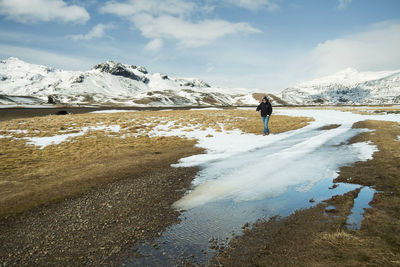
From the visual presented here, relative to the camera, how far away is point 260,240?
4.50 meters

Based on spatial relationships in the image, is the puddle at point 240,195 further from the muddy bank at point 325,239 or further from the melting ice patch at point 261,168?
the muddy bank at point 325,239

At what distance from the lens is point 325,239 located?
14.0 feet

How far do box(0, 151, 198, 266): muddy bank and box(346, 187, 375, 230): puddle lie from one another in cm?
404

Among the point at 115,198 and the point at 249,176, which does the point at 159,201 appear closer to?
the point at 115,198

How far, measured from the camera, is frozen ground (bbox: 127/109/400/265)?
15.7 ft

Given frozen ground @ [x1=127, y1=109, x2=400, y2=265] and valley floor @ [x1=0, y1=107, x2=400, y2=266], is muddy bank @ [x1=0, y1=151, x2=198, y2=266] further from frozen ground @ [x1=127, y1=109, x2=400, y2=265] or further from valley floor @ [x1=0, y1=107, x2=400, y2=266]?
frozen ground @ [x1=127, y1=109, x2=400, y2=265]

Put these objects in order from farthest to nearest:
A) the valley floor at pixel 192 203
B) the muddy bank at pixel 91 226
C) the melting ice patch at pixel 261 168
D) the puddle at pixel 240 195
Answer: the melting ice patch at pixel 261 168
the puddle at pixel 240 195
the muddy bank at pixel 91 226
the valley floor at pixel 192 203

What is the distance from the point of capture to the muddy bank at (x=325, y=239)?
12.2ft

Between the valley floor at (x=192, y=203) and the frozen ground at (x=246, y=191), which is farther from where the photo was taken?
the frozen ground at (x=246, y=191)

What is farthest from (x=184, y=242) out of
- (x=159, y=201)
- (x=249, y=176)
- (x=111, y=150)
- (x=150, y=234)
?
(x=111, y=150)

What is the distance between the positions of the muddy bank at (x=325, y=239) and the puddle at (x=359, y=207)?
0.32 feet

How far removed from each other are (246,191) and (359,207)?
302 cm

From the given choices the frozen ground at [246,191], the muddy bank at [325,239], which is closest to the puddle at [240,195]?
the frozen ground at [246,191]

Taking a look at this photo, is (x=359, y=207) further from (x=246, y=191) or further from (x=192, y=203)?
(x=192, y=203)
